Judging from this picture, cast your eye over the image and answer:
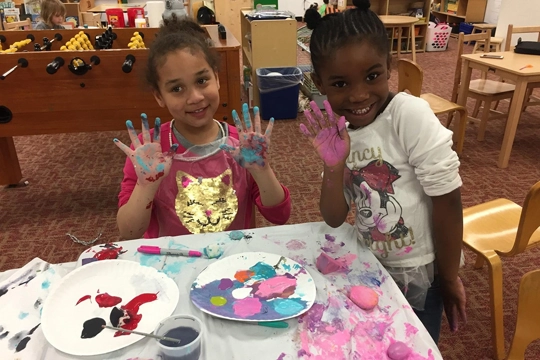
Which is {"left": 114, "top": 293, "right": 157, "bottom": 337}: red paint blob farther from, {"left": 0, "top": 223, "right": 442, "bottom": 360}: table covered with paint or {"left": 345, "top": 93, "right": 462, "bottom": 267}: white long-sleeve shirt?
{"left": 345, "top": 93, "right": 462, "bottom": 267}: white long-sleeve shirt

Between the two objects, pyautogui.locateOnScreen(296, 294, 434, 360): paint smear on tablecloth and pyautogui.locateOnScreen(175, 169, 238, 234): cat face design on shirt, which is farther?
pyautogui.locateOnScreen(175, 169, 238, 234): cat face design on shirt

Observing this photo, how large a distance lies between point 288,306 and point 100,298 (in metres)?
0.38

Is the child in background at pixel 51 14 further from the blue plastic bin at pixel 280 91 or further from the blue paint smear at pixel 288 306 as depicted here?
the blue paint smear at pixel 288 306

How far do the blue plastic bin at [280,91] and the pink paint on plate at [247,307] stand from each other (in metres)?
3.02

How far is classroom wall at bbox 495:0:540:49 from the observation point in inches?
193

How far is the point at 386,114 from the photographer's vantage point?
3.13 ft

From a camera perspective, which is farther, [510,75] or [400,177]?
[510,75]

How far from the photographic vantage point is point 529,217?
1.25 metres

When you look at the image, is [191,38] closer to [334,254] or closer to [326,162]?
[326,162]

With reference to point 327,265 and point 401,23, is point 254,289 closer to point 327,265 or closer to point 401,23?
point 327,265

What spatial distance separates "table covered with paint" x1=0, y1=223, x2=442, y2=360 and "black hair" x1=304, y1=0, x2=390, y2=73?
0.44 m

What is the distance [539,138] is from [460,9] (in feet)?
14.2

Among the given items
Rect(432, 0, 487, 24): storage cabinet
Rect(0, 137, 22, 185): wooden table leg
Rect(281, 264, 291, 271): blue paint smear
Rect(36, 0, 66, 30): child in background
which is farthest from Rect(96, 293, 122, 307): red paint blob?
Rect(432, 0, 487, 24): storage cabinet

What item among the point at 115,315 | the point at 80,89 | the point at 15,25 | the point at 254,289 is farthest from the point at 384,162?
the point at 15,25
